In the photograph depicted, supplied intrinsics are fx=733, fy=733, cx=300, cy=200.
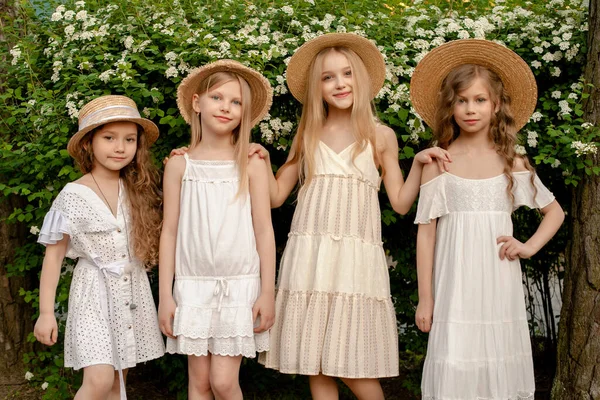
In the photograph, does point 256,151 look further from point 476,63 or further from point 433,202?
point 476,63

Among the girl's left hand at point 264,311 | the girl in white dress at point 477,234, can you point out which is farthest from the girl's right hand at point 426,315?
the girl's left hand at point 264,311

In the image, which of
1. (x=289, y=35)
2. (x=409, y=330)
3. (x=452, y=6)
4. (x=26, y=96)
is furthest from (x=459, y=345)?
(x=26, y=96)

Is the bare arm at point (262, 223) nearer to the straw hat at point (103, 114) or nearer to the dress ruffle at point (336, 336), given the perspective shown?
the dress ruffle at point (336, 336)

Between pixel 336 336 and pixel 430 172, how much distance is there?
2.80ft

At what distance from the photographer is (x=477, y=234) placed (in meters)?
3.21

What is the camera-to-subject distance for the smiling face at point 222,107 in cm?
333

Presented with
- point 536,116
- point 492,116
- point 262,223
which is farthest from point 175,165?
point 536,116

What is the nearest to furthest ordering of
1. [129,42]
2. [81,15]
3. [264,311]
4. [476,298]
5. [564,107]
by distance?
[476,298]
[264,311]
[564,107]
[129,42]
[81,15]

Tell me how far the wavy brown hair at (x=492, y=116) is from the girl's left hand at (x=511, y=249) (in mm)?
191

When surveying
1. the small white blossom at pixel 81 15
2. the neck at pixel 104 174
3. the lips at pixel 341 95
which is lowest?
the neck at pixel 104 174

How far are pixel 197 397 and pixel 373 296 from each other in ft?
3.04

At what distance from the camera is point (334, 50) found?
3533 millimetres

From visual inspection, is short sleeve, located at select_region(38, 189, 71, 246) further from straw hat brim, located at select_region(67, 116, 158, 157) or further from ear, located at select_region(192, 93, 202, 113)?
ear, located at select_region(192, 93, 202, 113)

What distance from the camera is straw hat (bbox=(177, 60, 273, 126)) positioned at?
11.0 ft
